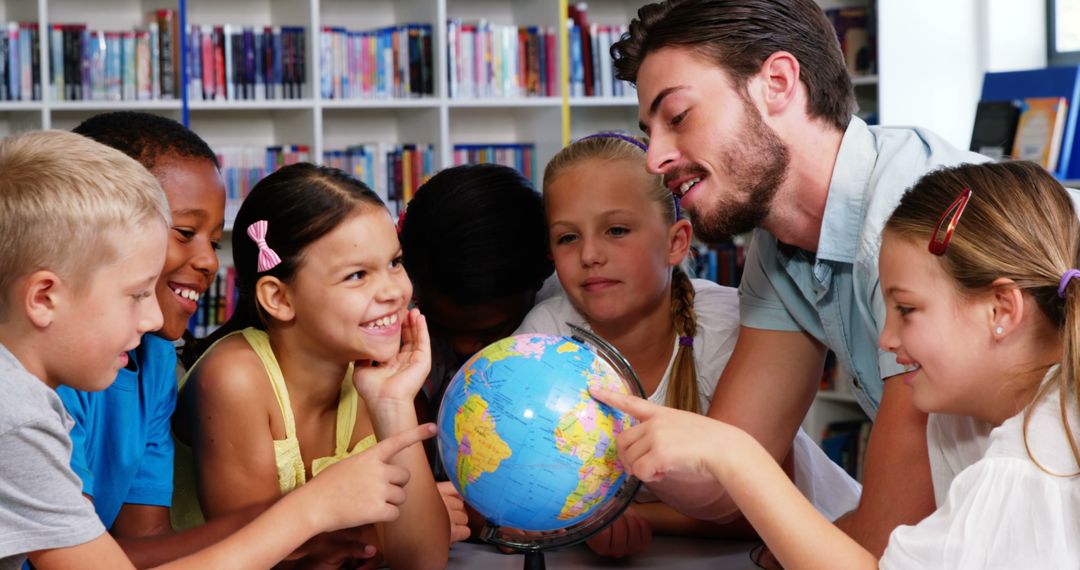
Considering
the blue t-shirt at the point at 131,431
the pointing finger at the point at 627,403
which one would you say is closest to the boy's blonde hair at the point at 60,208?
the blue t-shirt at the point at 131,431

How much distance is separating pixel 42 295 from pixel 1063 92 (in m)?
4.50

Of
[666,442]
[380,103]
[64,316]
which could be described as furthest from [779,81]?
[380,103]

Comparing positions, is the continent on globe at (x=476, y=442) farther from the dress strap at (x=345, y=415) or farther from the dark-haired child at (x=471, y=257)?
the dark-haired child at (x=471, y=257)

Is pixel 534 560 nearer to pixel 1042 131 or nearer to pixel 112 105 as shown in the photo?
pixel 1042 131

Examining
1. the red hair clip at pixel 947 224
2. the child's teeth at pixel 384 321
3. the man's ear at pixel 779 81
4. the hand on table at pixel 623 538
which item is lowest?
the hand on table at pixel 623 538

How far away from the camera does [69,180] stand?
171 cm

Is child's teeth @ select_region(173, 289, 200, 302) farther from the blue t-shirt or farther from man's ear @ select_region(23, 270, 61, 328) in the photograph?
man's ear @ select_region(23, 270, 61, 328)

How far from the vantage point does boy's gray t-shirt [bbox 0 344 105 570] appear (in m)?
1.56

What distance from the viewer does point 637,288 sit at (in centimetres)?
261

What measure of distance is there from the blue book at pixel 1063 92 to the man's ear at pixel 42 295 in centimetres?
427

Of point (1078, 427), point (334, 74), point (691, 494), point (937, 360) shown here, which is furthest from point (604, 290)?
point (334, 74)

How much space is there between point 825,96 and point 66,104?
409 cm

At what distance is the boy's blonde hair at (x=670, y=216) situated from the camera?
8.52 ft

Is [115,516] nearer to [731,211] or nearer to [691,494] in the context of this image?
[691,494]
